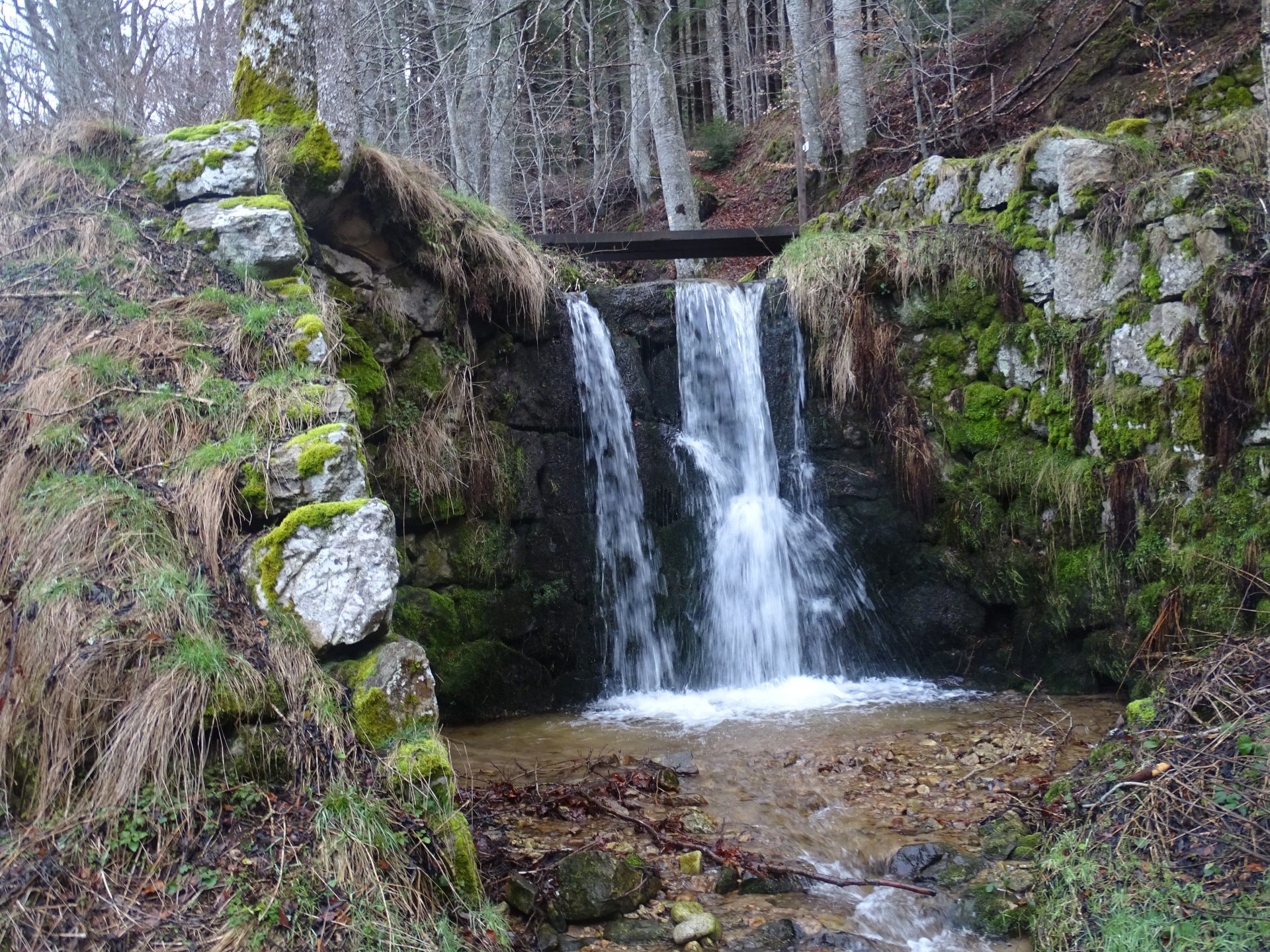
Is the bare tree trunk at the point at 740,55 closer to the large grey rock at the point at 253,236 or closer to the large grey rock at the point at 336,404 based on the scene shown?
the large grey rock at the point at 253,236

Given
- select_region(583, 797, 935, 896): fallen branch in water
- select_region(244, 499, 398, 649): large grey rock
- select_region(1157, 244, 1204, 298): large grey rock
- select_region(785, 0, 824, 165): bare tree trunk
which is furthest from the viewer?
select_region(785, 0, 824, 165): bare tree trunk

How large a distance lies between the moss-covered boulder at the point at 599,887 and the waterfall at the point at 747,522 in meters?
2.98

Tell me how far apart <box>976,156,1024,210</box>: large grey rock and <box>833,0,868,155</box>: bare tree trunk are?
4.14 m

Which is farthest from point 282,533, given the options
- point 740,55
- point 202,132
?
point 740,55

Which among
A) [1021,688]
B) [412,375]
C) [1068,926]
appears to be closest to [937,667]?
[1021,688]

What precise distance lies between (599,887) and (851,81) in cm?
1009

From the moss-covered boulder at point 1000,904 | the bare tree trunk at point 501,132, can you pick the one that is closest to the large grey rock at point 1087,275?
the moss-covered boulder at point 1000,904

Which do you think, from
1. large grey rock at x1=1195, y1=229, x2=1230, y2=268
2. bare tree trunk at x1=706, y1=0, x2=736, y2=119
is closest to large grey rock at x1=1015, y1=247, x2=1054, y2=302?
large grey rock at x1=1195, y1=229, x2=1230, y2=268

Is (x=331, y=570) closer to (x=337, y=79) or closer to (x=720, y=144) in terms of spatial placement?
(x=337, y=79)

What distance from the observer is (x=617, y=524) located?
22.0 ft

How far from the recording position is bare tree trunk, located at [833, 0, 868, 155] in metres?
10.8

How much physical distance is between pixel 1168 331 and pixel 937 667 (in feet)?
8.91

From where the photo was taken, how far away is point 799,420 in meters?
7.05

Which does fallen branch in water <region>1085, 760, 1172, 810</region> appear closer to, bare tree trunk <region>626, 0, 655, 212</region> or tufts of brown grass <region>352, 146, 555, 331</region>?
tufts of brown grass <region>352, 146, 555, 331</region>
